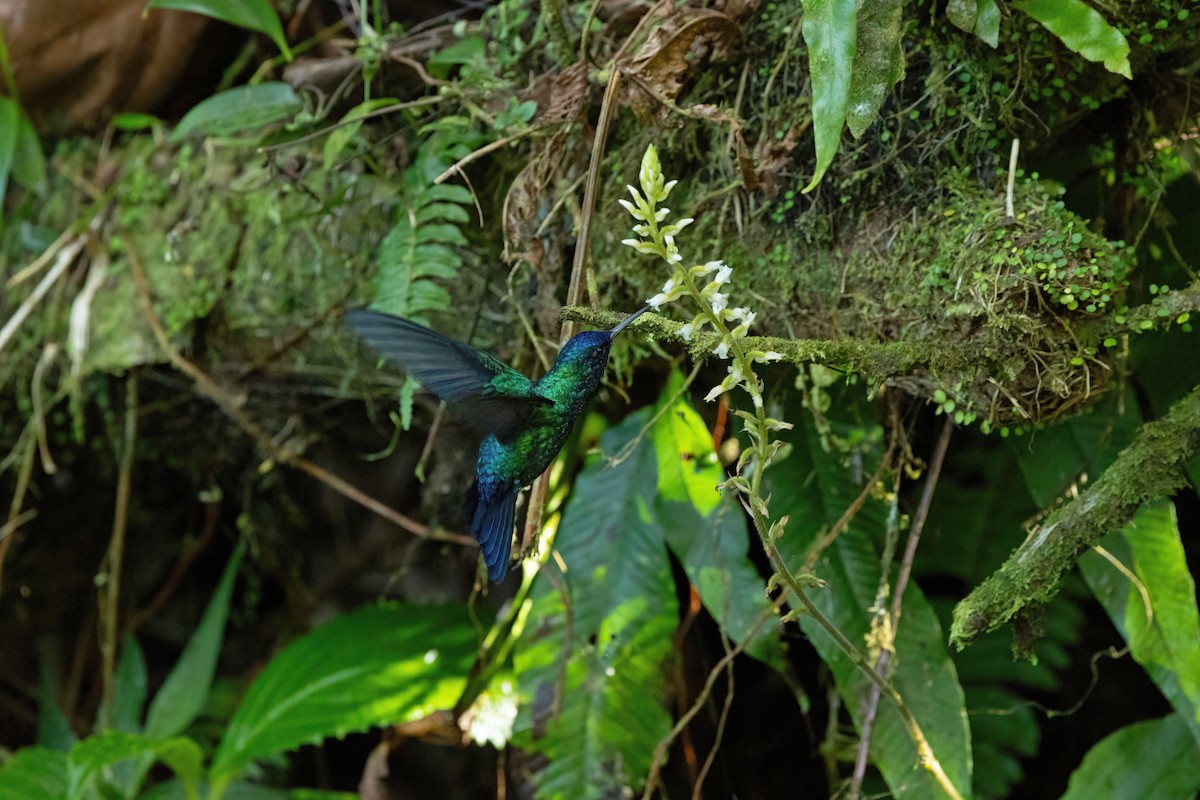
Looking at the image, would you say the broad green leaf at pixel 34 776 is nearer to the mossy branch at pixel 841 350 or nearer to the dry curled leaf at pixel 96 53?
the dry curled leaf at pixel 96 53

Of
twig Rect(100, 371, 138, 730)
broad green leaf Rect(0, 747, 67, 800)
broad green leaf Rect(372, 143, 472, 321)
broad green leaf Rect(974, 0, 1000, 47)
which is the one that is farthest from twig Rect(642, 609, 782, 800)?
twig Rect(100, 371, 138, 730)

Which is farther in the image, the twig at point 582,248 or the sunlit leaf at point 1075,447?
the sunlit leaf at point 1075,447

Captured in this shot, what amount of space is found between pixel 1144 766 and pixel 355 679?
1.53m

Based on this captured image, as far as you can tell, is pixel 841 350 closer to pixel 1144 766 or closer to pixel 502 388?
pixel 502 388

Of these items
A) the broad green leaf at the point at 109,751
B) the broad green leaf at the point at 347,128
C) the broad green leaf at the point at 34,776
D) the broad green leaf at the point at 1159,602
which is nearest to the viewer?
the broad green leaf at the point at 1159,602

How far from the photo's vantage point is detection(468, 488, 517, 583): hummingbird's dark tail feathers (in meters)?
1.23

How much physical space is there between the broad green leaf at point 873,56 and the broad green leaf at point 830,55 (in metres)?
0.04

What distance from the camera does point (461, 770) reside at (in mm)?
2729

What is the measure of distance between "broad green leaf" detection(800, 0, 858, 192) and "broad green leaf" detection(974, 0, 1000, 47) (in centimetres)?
21

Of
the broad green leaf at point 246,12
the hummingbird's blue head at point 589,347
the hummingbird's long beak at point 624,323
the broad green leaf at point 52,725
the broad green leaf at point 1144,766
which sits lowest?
the broad green leaf at point 52,725

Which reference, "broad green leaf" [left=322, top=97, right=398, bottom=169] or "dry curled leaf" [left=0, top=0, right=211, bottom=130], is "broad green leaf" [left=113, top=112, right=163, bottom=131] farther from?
"broad green leaf" [left=322, top=97, right=398, bottom=169]

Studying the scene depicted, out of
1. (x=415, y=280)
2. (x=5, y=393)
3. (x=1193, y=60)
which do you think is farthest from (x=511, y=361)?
(x=5, y=393)

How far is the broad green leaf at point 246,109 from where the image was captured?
202cm

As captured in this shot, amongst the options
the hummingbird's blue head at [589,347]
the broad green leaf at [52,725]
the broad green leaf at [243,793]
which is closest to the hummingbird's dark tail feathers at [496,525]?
the hummingbird's blue head at [589,347]
